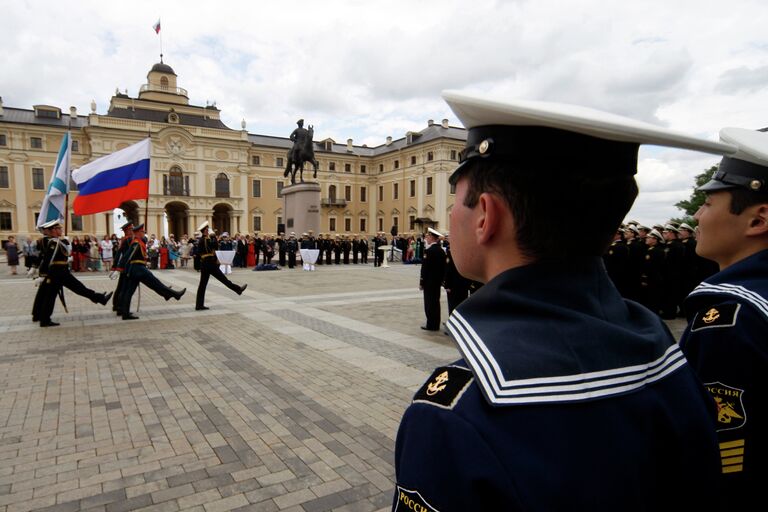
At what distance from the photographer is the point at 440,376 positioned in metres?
0.98

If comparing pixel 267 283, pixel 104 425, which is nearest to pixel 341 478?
pixel 104 425

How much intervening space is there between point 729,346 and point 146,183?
12193mm

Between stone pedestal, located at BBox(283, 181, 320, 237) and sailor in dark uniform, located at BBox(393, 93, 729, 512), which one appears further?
stone pedestal, located at BBox(283, 181, 320, 237)

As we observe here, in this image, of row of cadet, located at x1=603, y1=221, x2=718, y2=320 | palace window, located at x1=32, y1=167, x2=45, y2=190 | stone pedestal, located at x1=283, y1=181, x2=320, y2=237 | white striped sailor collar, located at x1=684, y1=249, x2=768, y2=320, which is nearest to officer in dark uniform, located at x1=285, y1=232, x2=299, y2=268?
stone pedestal, located at x1=283, y1=181, x2=320, y2=237

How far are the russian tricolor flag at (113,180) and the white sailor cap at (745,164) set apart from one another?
11.5m

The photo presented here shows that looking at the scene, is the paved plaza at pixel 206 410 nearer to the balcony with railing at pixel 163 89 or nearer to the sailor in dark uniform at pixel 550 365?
the sailor in dark uniform at pixel 550 365

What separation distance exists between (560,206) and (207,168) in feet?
201

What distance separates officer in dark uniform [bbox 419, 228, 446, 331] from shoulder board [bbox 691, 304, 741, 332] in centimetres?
653

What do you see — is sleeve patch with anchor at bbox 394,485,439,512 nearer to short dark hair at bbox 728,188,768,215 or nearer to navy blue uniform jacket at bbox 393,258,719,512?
navy blue uniform jacket at bbox 393,258,719,512

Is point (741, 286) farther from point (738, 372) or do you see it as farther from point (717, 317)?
point (738, 372)

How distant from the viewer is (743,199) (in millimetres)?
1937

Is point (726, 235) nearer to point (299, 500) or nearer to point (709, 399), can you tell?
point (709, 399)

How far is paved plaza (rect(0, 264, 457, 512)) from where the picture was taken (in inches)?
125

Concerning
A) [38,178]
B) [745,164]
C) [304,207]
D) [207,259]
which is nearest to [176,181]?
[38,178]
